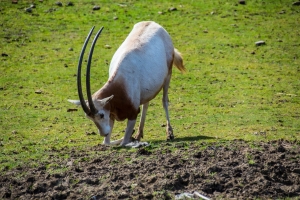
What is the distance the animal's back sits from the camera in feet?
38.8

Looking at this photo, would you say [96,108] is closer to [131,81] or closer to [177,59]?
[131,81]

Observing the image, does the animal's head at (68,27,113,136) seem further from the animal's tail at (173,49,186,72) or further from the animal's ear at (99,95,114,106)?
the animal's tail at (173,49,186,72)

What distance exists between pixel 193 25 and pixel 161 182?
502 inches

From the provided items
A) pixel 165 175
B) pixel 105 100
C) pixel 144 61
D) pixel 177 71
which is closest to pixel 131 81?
pixel 144 61

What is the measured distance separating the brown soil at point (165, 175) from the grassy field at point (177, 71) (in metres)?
0.98

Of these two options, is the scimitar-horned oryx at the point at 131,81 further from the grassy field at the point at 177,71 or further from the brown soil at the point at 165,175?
the brown soil at the point at 165,175

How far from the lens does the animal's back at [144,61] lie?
11.8 m

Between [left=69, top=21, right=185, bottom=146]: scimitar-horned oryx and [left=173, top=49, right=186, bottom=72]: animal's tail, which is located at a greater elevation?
[left=69, top=21, right=185, bottom=146]: scimitar-horned oryx

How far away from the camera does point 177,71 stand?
1784 cm

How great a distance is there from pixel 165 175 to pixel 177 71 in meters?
8.88

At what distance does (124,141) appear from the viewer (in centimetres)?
1188

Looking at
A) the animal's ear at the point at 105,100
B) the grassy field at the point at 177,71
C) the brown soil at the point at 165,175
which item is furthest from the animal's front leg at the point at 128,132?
the brown soil at the point at 165,175

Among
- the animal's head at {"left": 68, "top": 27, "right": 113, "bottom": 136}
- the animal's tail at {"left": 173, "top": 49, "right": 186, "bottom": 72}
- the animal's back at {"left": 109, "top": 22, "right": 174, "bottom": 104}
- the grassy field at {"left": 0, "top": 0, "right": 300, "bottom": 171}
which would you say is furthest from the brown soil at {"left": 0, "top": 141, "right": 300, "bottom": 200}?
the animal's tail at {"left": 173, "top": 49, "right": 186, "bottom": 72}

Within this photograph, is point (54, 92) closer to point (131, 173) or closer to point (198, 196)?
point (131, 173)
